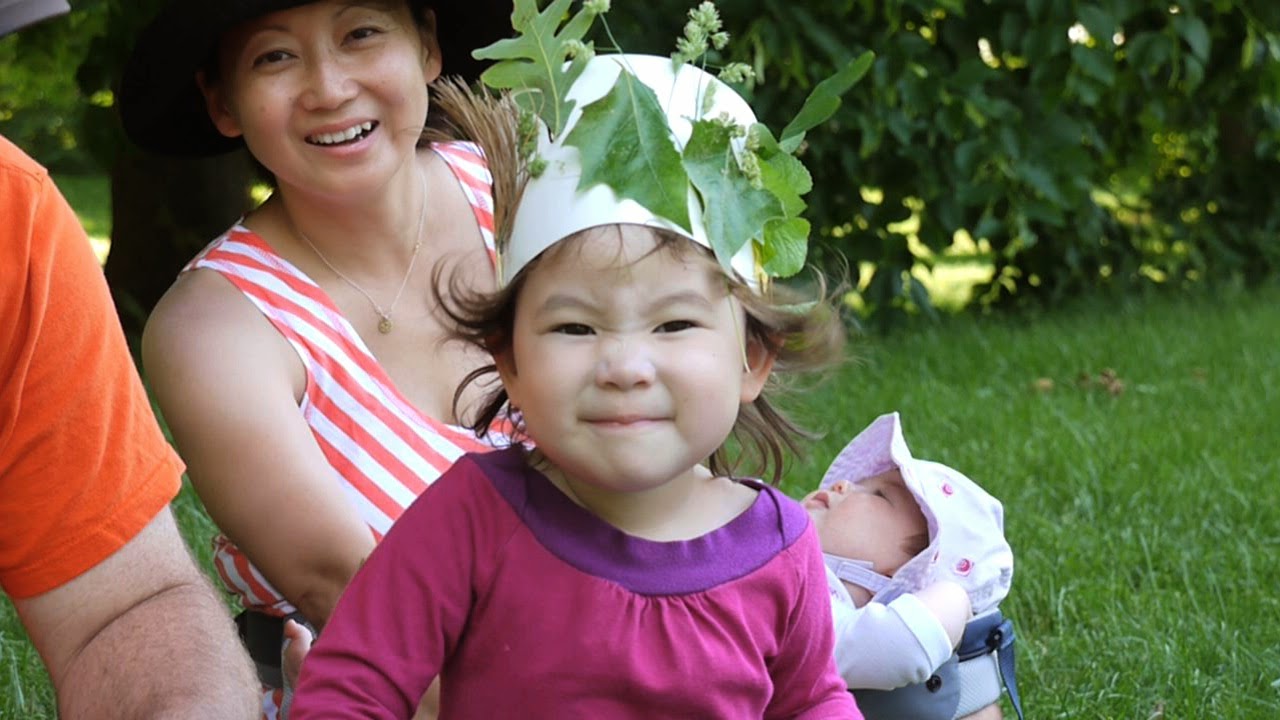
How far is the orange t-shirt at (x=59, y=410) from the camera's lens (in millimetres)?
1845

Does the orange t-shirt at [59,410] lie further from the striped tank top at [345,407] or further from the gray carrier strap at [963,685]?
the gray carrier strap at [963,685]

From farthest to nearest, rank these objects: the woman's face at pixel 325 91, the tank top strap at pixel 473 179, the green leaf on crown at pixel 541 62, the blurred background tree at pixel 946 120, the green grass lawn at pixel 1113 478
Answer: the blurred background tree at pixel 946 120 → the green grass lawn at pixel 1113 478 → the tank top strap at pixel 473 179 → the woman's face at pixel 325 91 → the green leaf on crown at pixel 541 62

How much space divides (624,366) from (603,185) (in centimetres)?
21

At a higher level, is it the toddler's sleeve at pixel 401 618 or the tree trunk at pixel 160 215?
the toddler's sleeve at pixel 401 618

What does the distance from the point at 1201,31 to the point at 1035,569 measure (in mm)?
3394

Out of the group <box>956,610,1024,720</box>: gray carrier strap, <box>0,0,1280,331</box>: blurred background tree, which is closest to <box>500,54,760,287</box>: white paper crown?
<box>956,610,1024,720</box>: gray carrier strap

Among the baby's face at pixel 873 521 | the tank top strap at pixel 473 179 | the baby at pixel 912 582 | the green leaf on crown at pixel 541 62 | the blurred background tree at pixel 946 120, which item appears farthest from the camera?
the blurred background tree at pixel 946 120

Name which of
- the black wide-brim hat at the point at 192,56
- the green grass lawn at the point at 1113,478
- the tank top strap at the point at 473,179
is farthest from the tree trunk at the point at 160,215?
the black wide-brim hat at the point at 192,56

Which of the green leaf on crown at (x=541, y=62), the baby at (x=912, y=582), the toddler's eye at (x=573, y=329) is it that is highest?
the green leaf on crown at (x=541, y=62)

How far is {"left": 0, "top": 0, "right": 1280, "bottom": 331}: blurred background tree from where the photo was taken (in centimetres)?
593

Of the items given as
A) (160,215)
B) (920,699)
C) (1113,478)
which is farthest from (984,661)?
(160,215)

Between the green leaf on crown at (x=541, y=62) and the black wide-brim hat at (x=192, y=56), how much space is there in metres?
0.63

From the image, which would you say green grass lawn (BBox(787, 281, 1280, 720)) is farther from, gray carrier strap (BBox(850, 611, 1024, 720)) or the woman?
the woman

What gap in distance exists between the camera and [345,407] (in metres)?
2.62
